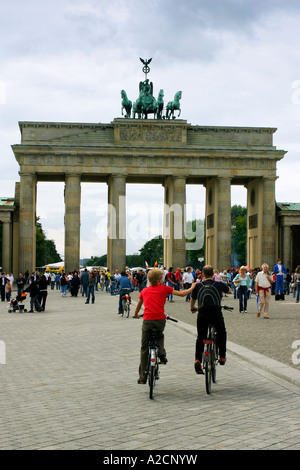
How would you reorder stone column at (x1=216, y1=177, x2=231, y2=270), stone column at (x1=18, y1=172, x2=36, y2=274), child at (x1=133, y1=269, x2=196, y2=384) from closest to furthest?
child at (x1=133, y1=269, x2=196, y2=384) < stone column at (x1=18, y1=172, x2=36, y2=274) < stone column at (x1=216, y1=177, x2=231, y2=270)

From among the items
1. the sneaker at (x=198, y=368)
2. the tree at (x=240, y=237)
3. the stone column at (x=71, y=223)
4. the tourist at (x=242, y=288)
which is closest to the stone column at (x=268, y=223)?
the stone column at (x=71, y=223)

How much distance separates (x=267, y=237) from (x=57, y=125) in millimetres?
25356

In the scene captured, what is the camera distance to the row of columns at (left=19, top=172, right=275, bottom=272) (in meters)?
75.1

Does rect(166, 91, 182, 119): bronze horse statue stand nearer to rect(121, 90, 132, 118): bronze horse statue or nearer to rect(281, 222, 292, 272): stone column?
rect(121, 90, 132, 118): bronze horse statue

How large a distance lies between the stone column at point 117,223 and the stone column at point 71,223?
12.0ft

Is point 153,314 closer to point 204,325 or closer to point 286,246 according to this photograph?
point 204,325

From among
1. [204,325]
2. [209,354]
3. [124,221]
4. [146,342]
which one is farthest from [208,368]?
[124,221]

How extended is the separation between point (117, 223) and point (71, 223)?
4.88 metres

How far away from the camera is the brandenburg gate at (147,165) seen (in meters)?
75.4

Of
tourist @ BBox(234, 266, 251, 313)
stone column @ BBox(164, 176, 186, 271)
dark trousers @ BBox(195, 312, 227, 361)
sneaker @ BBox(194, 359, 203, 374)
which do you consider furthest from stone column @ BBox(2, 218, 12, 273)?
sneaker @ BBox(194, 359, 203, 374)

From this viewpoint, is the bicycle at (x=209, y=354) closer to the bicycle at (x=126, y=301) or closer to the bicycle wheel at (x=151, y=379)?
the bicycle wheel at (x=151, y=379)

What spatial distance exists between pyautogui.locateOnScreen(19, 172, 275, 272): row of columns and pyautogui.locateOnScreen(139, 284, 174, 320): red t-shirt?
6356 cm

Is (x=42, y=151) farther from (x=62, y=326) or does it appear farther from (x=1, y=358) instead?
(x=1, y=358)

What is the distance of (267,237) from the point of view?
76.5 meters
